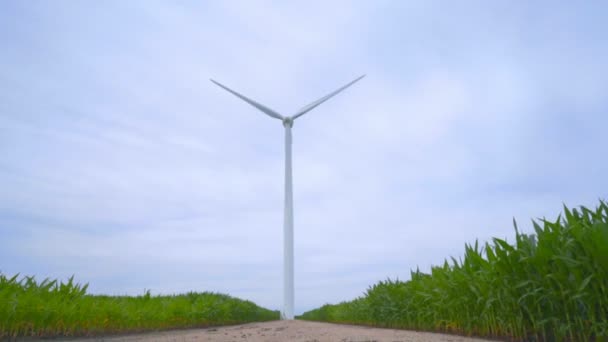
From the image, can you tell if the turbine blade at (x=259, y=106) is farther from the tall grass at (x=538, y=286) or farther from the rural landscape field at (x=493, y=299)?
the tall grass at (x=538, y=286)

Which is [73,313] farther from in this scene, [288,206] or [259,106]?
[259,106]

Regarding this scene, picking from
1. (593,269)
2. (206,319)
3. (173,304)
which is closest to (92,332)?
(173,304)

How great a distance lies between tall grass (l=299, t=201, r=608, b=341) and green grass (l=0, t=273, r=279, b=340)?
25.2 feet

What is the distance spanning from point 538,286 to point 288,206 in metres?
16.8

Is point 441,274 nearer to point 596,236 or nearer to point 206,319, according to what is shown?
point 596,236

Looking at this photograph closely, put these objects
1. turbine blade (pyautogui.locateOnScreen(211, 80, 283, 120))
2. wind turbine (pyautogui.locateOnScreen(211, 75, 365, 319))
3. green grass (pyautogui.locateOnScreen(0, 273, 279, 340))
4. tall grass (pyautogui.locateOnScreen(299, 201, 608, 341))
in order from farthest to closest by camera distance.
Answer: turbine blade (pyautogui.locateOnScreen(211, 80, 283, 120)) → wind turbine (pyautogui.locateOnScreen(211, 75, 365, 319)) → green grass (pyautogui.locateOnScreen(0, 273, 279, 340)) → tall grass (pyautogui.locateOnScreen(299, 201, 608, 341))

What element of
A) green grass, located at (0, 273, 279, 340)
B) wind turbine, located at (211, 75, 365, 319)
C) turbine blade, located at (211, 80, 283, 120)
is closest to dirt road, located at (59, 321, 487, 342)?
green grass, located at (0, 273, 279, 340)

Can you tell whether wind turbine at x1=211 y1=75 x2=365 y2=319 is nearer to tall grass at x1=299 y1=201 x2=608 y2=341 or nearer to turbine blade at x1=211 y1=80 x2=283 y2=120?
turbine blade at x1=211 y1=80 x2=283 y2=120

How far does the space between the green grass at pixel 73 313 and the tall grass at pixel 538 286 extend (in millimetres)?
7690

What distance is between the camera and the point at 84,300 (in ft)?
32.8

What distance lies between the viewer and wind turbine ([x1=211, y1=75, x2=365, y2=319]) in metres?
21.5

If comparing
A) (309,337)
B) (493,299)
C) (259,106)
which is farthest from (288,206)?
(493,299)

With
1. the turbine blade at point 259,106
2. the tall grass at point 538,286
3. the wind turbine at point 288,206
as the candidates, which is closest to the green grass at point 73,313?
the wind turbine at point 288,206

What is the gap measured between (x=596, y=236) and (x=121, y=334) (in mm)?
10219
